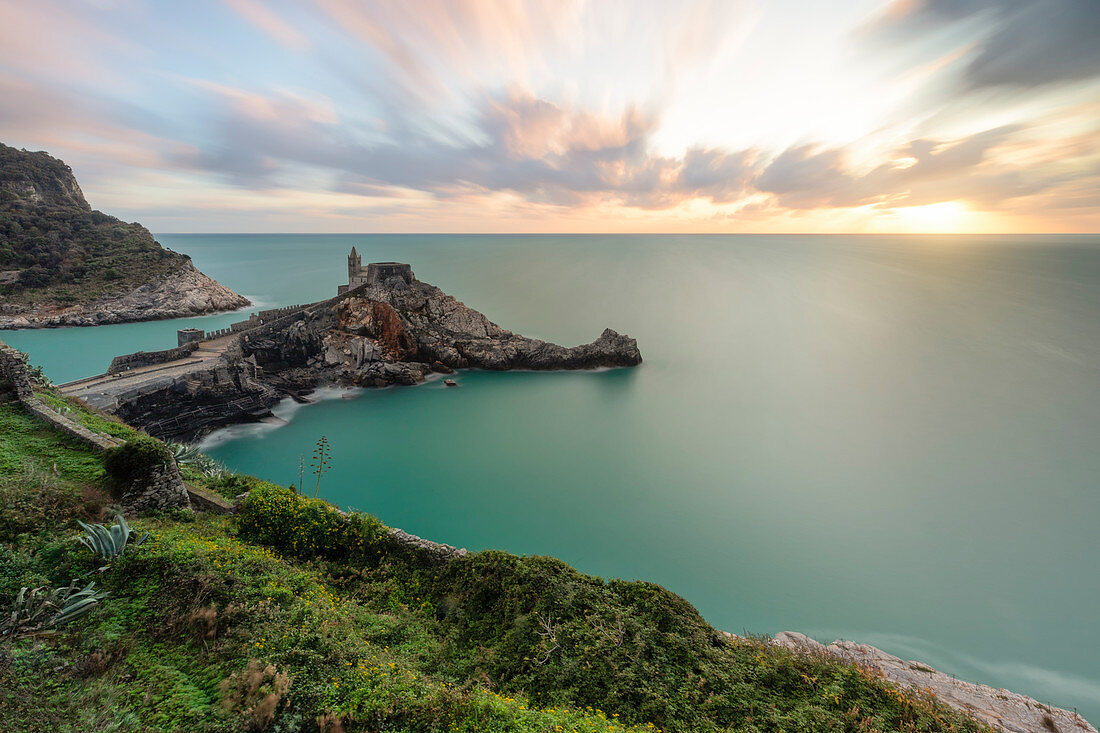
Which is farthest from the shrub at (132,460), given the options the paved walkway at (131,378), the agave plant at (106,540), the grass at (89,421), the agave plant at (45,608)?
the paved walkway at (131,378)

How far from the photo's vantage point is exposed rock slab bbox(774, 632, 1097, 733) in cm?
661

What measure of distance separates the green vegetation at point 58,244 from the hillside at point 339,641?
54.3m

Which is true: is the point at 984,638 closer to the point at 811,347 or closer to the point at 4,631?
the point at 4,631

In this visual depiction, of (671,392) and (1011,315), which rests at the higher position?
(1011,315)

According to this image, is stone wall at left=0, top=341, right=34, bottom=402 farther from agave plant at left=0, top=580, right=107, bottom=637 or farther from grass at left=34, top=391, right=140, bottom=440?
agave plant at left=0, top=580, right=107, bottom=637

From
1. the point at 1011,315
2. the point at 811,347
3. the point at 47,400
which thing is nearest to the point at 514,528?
the point at 47,400

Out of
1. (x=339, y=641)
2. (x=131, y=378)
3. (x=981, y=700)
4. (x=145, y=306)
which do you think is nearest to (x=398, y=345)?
(x=131, y=378)

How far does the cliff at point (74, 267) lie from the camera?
1658 inches

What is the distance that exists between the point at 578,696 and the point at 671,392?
26.0 metres

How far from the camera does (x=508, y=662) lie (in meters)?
6.84

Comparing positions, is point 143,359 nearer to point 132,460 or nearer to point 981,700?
point 132,460

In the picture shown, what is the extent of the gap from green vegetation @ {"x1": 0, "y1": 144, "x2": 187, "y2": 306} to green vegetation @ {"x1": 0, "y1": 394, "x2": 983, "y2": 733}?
54.6 meters

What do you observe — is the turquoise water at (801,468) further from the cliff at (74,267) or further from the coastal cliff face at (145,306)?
the cliff at (74,267)

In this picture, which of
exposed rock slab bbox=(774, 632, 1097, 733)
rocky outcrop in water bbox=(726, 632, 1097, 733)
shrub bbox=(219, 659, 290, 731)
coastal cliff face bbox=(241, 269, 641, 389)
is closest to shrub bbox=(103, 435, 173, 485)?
shrub bbox=(219, 659, 290, 731)
